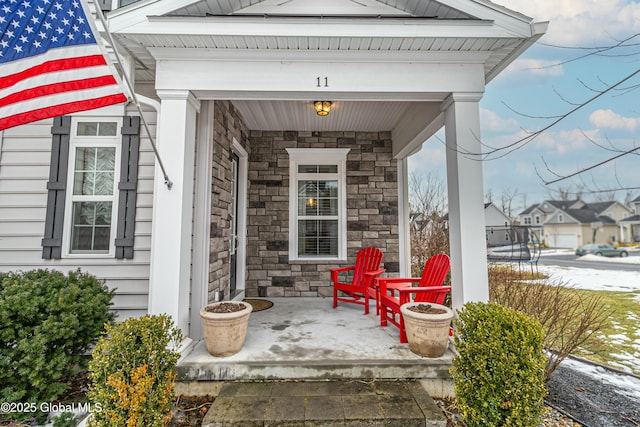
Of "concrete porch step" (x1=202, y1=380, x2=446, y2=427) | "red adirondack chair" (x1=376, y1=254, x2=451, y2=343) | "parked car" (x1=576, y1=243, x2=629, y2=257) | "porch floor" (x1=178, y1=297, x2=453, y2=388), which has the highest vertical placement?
"red adirondack chair" (x1=376, y1=254, x2=451, y2=343)

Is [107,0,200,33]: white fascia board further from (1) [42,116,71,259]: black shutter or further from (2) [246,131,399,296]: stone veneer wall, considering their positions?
(2) [246,131,399,296]: stone veneer wall

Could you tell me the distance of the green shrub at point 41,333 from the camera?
1.95m

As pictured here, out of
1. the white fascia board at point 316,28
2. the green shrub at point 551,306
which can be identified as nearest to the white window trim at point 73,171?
the white fascia board at point 316,28

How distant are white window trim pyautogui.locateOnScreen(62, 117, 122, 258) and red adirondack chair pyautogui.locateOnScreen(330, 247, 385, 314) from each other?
106 inches

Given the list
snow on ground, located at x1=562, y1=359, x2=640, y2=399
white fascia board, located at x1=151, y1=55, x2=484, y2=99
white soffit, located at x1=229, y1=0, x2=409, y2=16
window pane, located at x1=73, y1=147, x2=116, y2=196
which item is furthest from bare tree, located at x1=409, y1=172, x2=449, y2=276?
window pane, located at x1=73, y1=147, x2=116, y2=196

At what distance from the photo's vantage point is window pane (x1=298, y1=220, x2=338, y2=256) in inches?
192

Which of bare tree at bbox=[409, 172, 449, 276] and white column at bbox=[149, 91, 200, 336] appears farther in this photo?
bare tree at bbox=[409, 172, 449, 276]

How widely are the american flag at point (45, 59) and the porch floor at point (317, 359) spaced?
6.88 ft

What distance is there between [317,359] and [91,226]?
2657 millimetres

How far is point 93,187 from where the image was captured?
299 cm

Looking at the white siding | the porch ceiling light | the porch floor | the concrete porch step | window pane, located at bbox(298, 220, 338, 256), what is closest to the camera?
the concrete porch step

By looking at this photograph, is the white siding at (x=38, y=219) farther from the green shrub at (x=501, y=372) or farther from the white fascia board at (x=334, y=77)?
the green shrub at (x=501, y=372)

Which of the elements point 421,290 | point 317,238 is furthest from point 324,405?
point 317,238

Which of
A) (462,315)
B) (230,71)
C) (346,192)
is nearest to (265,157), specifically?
(346,192)
